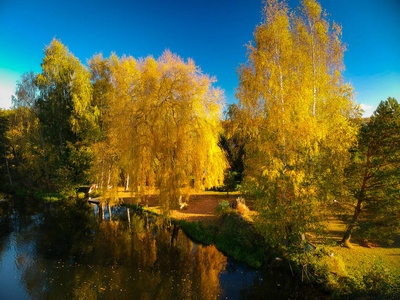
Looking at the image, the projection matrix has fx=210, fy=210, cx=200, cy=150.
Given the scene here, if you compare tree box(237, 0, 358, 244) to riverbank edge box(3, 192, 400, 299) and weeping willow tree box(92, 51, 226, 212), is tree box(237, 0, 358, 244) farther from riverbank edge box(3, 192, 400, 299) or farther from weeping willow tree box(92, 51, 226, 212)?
weeping willow tree box(92, 51, 226, 212)

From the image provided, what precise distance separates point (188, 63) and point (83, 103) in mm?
15695

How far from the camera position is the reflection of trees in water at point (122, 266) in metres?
7.88

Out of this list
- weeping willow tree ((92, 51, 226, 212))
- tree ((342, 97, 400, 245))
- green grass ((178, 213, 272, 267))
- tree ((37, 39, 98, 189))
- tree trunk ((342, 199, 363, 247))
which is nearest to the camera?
tree ((342, 97, 400, 245))

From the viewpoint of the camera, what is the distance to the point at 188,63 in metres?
13.3

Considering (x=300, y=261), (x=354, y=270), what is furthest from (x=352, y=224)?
(x=300, y=261)

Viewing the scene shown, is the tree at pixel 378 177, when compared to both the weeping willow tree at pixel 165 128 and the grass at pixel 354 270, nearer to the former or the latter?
the grass at pixel 354 270

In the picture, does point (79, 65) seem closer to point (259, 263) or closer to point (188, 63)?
point (188, 63)

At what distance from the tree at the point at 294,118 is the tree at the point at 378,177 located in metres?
1.17

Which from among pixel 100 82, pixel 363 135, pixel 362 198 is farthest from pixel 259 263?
pixel 100 82

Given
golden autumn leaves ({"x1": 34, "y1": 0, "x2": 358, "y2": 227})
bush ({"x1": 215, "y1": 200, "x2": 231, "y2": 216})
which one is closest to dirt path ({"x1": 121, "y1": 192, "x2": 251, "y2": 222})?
bush ({"x1": 215, "y1": 200, "x2": 231, "y2": 216})

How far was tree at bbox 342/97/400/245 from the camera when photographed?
8734 millimetres

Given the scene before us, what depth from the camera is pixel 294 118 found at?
27.8 feet

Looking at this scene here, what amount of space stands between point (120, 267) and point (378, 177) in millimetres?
12067

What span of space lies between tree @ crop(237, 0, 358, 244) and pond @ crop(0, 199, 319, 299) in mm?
2604
